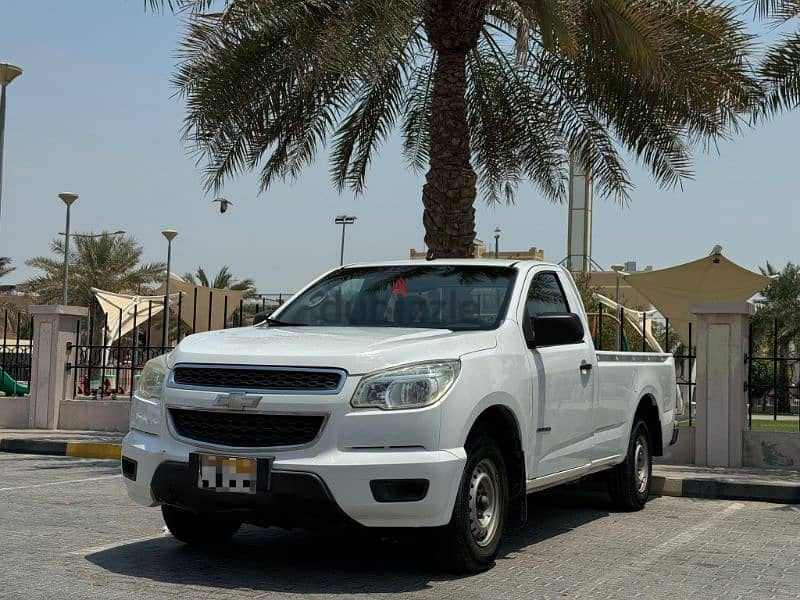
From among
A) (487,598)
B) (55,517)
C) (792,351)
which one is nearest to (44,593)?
(487,598)

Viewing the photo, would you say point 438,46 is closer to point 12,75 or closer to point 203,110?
point 203,110

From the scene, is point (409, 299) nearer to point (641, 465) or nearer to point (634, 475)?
point (634, 475)

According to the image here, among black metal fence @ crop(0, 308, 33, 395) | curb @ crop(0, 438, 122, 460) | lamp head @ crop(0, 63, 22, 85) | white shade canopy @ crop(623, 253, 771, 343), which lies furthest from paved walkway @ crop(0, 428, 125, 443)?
white shade canopy @ crop(623, 253, 771, 343)

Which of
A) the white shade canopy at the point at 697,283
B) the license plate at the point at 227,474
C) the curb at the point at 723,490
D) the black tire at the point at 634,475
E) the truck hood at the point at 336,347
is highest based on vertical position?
the white shade canopy at the point at 697,283

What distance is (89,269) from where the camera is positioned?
43.0 m

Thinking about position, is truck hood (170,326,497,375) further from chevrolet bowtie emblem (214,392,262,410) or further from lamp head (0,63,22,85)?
lamp head (0,63,22,85)

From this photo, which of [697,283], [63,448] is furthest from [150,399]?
[697,283]

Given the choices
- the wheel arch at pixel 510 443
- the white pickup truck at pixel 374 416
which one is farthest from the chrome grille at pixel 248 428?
the wheel arch at pixel 510 443

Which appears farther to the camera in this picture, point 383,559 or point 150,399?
point 383,559

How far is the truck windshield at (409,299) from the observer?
6629mm

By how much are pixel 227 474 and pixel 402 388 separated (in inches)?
39.0

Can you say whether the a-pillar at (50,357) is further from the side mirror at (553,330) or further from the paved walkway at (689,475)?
the side mirror at (553,330)

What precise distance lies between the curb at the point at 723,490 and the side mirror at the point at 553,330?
13.2 ft

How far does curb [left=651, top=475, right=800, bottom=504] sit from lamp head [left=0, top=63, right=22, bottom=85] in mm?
13828
